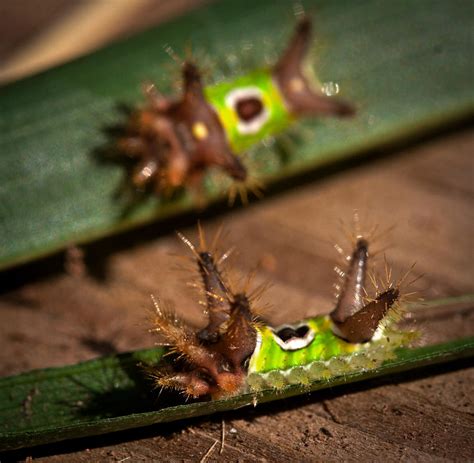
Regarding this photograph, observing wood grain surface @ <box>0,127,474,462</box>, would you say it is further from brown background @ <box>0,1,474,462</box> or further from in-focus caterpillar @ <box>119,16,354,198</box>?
in-focus caterpillar @ <box>119,16,354,198</box>

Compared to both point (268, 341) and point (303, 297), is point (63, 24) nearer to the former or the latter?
point (303, 297)

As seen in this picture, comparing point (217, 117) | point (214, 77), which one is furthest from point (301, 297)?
point (214, 77)

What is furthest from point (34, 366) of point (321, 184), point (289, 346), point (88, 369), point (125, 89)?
point (321, 184)

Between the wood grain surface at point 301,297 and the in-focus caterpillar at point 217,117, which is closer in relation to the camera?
the wood grain surface at point 301,297

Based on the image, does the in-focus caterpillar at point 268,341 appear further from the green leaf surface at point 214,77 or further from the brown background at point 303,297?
the green leaf surface at point 214,77

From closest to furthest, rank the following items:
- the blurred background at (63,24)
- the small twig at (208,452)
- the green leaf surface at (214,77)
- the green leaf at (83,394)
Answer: the small twig at (208,452), the green leaf at (83,394), the green leaf surface at (214,77), the blurred background at (63,24)

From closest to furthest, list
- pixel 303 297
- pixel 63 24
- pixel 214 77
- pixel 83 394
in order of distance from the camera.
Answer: pixel 83 394
pixel 303 297
pixel 214 77
pixel 63 24

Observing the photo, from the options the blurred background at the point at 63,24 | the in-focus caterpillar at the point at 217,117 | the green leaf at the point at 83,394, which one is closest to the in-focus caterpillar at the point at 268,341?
the green leaf at the point at 83,394
